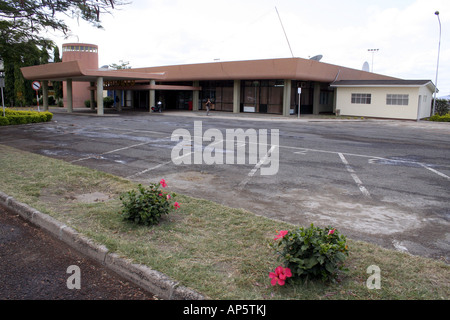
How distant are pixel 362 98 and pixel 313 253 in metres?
32.7

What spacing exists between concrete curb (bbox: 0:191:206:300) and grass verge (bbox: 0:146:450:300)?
9 centimetres

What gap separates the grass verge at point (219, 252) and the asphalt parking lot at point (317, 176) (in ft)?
2.30

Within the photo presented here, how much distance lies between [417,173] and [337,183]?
287 centimetres

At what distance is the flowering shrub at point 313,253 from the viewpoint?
11.8ft

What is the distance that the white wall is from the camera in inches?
1202

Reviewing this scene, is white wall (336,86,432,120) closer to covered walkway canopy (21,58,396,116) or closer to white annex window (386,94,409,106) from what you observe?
white annex window (386,94,409,106)

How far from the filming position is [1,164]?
951 cm

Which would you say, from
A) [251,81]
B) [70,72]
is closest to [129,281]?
[70,72]

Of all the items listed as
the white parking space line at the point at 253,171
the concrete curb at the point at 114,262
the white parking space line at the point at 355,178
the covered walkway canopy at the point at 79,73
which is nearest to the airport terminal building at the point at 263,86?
the covered walkway canopy at the point at 79,73

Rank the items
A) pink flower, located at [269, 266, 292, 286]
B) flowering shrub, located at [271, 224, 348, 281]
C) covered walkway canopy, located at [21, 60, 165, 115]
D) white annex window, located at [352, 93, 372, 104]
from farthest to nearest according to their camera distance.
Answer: white annex window, located at [352, 93, 372, 104]
covered walkway canopy, located at [21, 60, 165, 115]
flowering shrub, located at [271, 224, 348, 281]
pink flower, located at [269, 266, 292, 286]

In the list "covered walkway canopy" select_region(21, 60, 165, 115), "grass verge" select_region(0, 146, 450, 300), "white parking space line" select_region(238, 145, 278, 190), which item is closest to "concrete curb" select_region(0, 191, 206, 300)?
"grass verge" select_region(0, 146, 450, 300)

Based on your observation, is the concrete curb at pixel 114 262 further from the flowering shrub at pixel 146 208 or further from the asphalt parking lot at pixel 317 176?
the asphalt parking lot at pixel 317 176

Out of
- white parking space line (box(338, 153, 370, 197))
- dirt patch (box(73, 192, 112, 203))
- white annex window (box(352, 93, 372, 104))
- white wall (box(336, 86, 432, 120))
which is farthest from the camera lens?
white annex window (box(352, 93, 372, 104))
